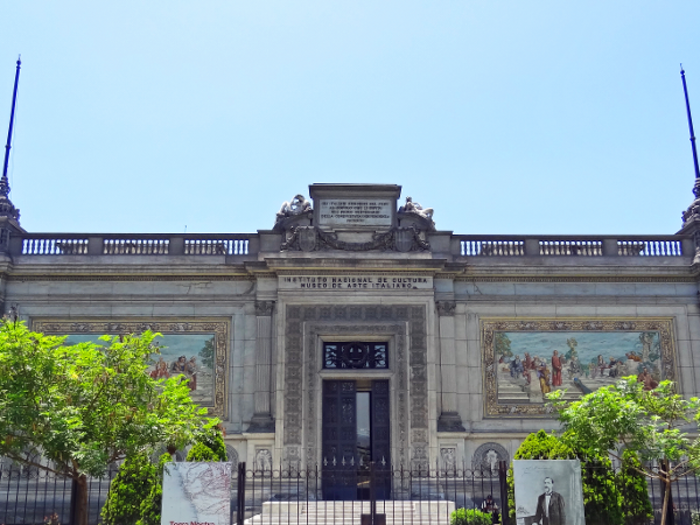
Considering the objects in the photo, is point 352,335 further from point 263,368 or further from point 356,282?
point 263,368

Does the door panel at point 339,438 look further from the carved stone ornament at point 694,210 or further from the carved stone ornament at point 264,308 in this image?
the carved stone ornament at point 694,210

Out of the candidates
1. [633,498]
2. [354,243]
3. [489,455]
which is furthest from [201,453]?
[489,455]

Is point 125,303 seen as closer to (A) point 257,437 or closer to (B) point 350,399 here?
(A) point 257,437

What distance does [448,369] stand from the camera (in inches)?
955

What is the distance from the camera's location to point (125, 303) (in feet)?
81.2

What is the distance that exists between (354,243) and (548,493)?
40.9 feet

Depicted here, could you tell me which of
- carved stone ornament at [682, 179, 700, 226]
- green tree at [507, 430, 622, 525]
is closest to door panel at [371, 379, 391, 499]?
green tree at [507, 430, 622, 525]

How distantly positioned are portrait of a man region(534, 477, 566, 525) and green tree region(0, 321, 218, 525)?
A: 6617 mm

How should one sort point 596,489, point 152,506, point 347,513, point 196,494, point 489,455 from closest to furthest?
point 196,494 < point 152,506 < point 596,489 < point 347,513 < point 489,455

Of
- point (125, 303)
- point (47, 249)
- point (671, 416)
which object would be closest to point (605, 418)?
point (671, 416)

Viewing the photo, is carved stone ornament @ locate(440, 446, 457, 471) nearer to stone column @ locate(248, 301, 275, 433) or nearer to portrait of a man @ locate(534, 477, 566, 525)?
stone column @ locate(248, 301, 275, 433)

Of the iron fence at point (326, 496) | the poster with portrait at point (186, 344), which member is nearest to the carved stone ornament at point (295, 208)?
the poster with portrait at point (186, 344)

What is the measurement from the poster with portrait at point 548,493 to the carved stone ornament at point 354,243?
11.6m

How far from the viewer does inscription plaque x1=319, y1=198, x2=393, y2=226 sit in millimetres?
25172
